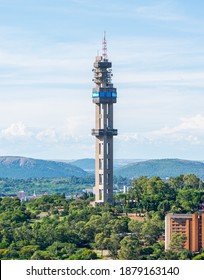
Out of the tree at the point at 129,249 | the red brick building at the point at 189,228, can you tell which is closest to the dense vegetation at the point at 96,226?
the tree at the point at 129,249

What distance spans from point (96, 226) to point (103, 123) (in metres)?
23.4

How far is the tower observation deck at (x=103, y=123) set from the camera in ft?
339

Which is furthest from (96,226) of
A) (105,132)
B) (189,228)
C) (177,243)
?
(105,132)

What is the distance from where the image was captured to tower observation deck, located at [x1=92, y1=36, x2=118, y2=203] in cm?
10319

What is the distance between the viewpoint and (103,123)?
104 meters

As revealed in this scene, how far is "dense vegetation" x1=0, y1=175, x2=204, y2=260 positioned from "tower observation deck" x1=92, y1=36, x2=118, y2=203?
198 cm

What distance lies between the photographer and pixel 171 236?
7762 cm

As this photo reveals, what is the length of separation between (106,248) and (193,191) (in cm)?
2459

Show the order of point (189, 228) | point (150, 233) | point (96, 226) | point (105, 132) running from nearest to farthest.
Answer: point (189, 228)
point (150, 233)
point (96, 226)
point (105, 132)

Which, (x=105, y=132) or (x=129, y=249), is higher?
(x=105, y=132)

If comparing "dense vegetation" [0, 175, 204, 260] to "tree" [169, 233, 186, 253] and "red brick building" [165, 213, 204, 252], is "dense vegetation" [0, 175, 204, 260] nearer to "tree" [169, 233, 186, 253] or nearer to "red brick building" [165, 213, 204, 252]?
"tree" [169, 233, 186, 253]

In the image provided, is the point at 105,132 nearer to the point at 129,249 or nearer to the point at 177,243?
the point at 177,243
